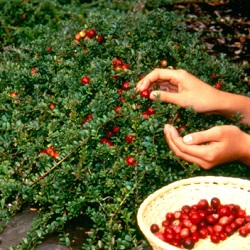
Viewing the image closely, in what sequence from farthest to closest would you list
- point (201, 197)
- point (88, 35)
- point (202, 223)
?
point (88, 35), point (201, 197), point (202, 223)

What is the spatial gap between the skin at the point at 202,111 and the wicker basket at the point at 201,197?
5.9 inches

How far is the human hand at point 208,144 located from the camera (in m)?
2.92

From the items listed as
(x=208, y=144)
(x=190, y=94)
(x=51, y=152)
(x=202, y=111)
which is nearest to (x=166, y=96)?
(x=190, y=94)

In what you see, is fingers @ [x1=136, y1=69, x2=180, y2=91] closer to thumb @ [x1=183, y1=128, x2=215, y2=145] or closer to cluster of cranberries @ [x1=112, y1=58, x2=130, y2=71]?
cluster of cranberries @ [x1=112, y1=58, x2=130, y2=71]

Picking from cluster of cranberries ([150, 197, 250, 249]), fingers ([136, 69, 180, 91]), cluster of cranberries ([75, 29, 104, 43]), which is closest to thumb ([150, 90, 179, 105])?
fingers ([136, 69, 180, 91])

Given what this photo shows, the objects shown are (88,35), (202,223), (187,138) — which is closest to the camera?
(187,138)

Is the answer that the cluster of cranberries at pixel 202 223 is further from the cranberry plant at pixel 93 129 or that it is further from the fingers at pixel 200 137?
the fingers at pixel 200 137

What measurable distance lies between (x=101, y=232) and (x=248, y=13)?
4.71 metres

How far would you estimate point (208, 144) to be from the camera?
3014mm

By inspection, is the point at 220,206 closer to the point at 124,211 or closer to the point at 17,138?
the point at 124,211

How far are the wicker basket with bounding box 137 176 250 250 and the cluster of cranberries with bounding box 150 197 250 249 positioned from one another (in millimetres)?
41

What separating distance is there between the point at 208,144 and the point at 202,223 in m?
0.50

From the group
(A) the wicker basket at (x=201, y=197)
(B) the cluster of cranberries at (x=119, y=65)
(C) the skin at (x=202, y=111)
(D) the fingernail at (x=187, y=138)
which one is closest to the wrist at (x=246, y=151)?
(C) the skin at (x=202, y=111)

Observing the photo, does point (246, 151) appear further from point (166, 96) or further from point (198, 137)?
point (166, 96)
